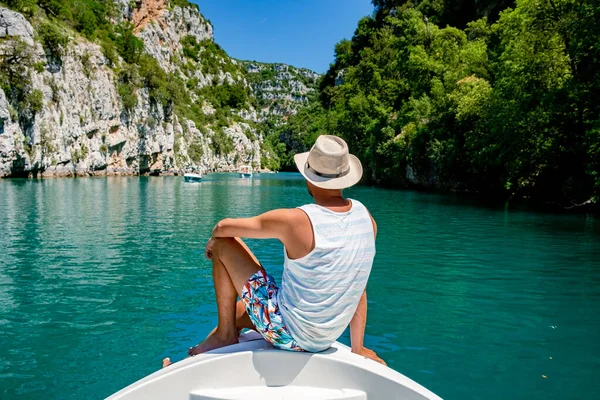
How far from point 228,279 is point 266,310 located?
0.37 meters

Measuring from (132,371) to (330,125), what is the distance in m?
59.3

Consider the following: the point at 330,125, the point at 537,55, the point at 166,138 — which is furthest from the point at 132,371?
the point at 166,138

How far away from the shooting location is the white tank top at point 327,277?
8.80 feet

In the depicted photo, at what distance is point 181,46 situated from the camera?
401 feet

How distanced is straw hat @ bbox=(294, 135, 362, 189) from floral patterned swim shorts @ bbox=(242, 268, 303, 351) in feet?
2.36

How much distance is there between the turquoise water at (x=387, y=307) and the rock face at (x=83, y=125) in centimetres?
3469

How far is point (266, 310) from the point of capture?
2.97 meters

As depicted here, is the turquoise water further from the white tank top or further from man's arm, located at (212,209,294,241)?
man's arm, located at (212,209,294,241)

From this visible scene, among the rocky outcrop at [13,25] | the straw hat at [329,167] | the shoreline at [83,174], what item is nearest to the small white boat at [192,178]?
the shoreline at [83,174]

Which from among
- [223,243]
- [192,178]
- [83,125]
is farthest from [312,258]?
[83,125]

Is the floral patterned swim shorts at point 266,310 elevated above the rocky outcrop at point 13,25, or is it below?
below

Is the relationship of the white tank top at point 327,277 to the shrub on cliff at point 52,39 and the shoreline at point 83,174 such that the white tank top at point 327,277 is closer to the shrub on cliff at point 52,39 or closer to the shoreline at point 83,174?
the shoreline at point 83,174

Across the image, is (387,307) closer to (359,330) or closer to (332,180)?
(359,330)

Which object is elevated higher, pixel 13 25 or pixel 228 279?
pixel 13 25
